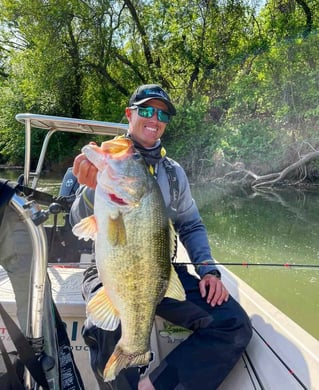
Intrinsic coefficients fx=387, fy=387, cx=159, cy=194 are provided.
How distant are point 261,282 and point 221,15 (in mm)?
14344

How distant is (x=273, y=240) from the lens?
6.88m

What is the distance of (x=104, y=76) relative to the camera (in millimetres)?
17750

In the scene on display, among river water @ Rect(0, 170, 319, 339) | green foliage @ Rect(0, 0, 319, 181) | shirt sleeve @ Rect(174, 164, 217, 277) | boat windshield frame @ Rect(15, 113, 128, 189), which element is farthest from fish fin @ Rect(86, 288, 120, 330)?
green foliage @ Rect(0, 0, 319, 181)

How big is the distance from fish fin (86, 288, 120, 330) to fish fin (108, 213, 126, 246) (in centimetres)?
22

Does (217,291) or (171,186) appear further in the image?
(171,186)

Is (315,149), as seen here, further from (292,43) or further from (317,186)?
(292,43)

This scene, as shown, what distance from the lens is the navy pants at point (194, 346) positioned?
5.07 feet

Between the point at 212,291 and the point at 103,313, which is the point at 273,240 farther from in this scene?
the point at 103,313

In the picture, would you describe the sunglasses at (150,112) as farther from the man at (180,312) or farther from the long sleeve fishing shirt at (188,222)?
the long sleeve fishing shirt at (188,222)

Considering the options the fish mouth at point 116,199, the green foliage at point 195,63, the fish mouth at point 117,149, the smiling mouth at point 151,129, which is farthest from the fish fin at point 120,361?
the green foliage at point 195,63

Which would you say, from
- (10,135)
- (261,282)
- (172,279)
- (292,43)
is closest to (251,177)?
(292,43)

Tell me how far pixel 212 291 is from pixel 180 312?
172mm

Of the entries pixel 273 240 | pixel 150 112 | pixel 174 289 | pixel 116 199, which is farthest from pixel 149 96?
pixel 273 240

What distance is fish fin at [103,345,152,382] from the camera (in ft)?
4.41
